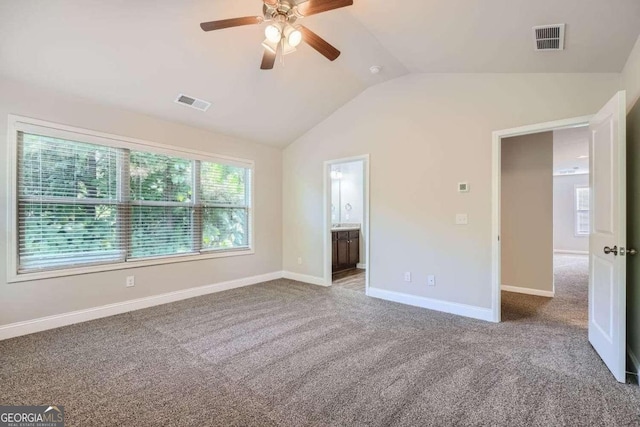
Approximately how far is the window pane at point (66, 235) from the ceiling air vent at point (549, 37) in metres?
4.72

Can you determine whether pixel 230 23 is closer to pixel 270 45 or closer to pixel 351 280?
pixel 270 45

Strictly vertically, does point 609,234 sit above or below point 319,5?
below

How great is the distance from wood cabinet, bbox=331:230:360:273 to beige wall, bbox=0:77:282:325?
3.73 ft

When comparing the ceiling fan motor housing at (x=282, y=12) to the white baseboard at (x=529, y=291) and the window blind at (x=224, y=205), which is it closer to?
the window blind at (x=224, y=205)

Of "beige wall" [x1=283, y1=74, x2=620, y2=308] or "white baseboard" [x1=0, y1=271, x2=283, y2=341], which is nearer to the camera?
"white baseboard" [x1=0, y1=271, x2=283, y2=341]

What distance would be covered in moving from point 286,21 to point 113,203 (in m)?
2.94

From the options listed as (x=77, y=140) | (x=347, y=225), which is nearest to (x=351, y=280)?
(x=347, y=225)

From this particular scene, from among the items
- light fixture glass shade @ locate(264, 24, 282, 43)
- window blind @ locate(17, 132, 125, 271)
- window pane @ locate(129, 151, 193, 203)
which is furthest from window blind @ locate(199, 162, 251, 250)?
light fixture glass shade @ locate(264, 24, 282, 43)

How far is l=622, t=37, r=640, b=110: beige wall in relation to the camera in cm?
227

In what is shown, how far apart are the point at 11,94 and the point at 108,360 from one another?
9.09 feet

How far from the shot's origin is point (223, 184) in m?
4.87

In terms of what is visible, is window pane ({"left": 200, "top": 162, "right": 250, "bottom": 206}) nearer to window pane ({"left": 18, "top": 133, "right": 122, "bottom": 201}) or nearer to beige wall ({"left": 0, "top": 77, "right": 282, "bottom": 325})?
beige wall ({"left": 0, "top": 77, "right": 282, "bottom": 325})

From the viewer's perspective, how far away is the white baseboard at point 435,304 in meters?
3.47

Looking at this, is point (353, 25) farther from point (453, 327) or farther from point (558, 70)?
point (453, 327)
